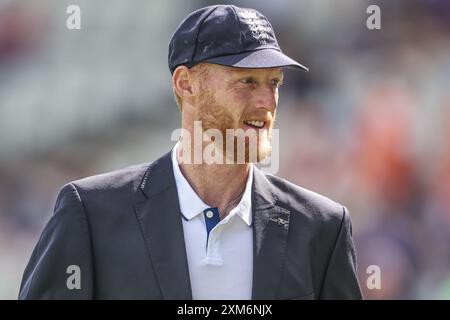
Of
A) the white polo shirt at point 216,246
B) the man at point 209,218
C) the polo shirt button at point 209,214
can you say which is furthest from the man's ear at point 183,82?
the polo shirt button at point 209,214

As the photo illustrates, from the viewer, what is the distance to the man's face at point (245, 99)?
2.28m

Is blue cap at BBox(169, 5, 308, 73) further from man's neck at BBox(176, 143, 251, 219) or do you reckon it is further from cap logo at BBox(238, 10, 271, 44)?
man's neck at BBox(176, 143, 251, 219)

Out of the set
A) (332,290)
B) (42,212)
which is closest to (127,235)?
(332,290)

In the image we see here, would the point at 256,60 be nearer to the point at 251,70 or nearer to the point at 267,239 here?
the point at 251,70

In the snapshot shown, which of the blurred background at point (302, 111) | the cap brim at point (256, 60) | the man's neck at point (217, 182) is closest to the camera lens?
the cap brim at point (256, 60)

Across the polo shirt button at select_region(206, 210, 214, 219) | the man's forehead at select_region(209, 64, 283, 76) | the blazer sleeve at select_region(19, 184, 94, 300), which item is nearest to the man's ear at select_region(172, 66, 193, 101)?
the man's forehead at select_region(209, 64, 283, 76)

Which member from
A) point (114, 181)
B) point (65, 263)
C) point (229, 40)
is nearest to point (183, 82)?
point (229, 40)

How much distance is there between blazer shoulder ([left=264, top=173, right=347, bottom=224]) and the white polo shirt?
0.30 ft

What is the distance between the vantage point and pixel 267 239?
2.24m

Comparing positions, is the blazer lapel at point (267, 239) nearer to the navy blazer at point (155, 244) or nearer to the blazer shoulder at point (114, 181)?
the navy blazer at point (155, 244)

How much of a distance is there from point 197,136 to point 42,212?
7.99ft

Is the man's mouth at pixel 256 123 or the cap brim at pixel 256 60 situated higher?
the cap brim at pixel 256 60

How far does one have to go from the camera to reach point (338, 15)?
5.00 metres

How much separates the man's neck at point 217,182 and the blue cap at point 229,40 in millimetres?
271
